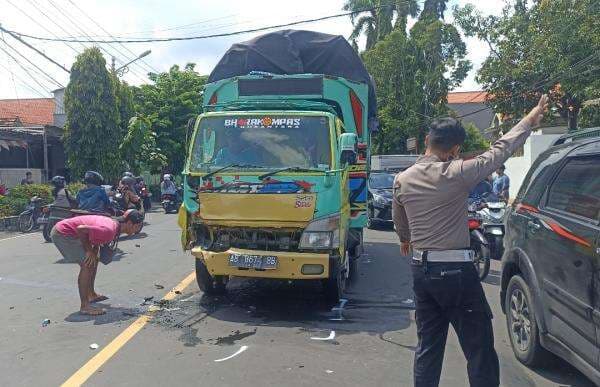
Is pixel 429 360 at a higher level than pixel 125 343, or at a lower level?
higher

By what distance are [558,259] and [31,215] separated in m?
14.7

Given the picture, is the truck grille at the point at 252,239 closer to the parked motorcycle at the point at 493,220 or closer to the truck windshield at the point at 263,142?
the truck windshield at the point at 263,142

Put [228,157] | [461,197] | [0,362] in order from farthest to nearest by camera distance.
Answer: [228,157] → [0,362] → [461,197]

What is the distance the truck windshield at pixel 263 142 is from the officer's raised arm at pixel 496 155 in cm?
345

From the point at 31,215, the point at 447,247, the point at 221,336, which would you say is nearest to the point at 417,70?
the point at 31,215

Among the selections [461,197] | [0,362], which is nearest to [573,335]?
[461,197]

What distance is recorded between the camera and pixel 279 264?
632 centimetres

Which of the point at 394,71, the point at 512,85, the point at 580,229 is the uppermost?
the point at 394,71

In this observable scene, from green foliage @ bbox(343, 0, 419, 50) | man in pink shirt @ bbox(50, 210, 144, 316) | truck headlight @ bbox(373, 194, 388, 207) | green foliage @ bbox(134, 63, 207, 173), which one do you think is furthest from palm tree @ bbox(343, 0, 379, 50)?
man in pink shirt @ bbox(50, 210, 144, 316)

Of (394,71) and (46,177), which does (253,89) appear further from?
(394,71)

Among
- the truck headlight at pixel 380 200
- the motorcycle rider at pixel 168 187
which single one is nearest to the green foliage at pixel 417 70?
the motorcycle rider at pixel 168 187

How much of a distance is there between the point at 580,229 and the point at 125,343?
13.3 ft

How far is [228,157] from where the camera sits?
6949 millimetres

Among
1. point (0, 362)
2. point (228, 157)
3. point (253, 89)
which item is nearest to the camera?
point (0, 362)
